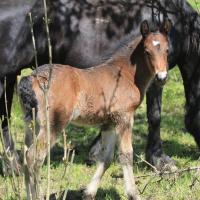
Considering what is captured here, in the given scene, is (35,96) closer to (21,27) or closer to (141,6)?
(21,27)

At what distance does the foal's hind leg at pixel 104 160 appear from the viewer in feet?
16.9

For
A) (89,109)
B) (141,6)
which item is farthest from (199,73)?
(89,109)

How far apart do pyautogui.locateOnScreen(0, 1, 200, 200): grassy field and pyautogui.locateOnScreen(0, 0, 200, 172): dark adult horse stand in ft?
1.45

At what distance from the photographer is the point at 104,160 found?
5.22m

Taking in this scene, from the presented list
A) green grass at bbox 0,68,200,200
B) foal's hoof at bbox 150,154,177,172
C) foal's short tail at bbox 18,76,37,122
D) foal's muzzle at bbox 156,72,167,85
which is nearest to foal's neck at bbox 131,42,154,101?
foal's muzzle at bbox 156,72,167,85

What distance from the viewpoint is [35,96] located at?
446 cm

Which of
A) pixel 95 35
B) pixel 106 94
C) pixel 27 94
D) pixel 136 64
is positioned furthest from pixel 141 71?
pixel 95 35

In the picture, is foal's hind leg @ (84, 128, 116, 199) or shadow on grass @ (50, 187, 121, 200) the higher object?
foal's hind leg @ (84, 128, 116, 199)

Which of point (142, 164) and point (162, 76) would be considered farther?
point (142, 164)

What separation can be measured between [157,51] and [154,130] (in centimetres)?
229

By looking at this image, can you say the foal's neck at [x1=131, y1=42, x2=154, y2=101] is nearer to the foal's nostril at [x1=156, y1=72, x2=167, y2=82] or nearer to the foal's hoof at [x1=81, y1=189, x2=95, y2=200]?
the foal's nostril at [x1=156, y1=72, x2=167, y2=82]

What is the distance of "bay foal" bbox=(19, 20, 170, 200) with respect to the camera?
177 inches

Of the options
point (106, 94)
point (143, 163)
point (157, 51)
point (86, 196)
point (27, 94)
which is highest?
point (157, 51)

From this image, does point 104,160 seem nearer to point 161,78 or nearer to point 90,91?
point 90,91
